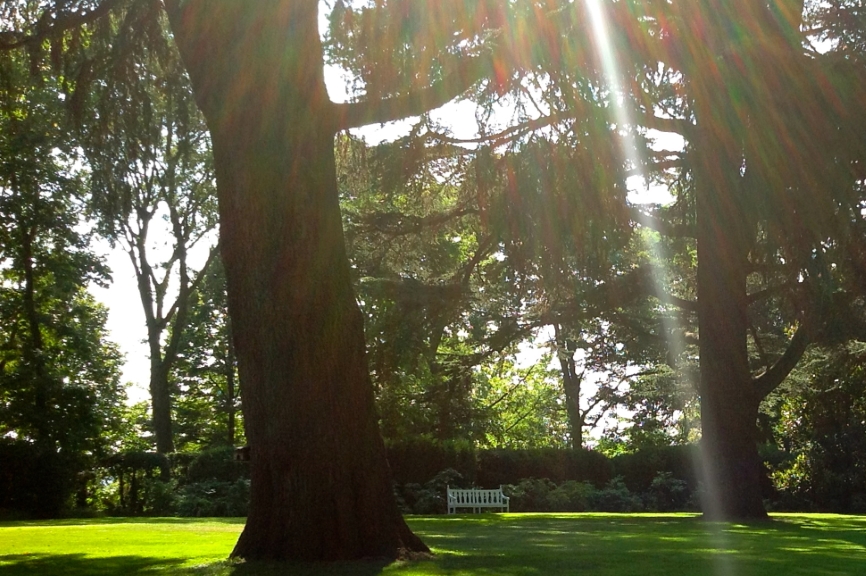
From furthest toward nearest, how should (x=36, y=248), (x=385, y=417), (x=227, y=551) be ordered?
1. (x=36, y=248)
2. (x=385, y=417)
3. (x=227, y=551)

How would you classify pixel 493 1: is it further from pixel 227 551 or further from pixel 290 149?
pixel 227 551

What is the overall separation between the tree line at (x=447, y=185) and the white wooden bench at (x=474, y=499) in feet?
8.61

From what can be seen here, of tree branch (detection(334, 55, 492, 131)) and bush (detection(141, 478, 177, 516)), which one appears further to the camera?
bush (detection(141, 478, 177, 516))

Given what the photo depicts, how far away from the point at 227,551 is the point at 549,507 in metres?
18.2

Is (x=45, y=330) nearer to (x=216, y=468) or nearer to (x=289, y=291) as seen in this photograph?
(x=216, y=468)

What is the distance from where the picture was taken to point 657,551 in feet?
31.1

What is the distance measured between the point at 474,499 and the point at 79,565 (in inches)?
672

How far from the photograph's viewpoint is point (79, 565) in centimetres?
861

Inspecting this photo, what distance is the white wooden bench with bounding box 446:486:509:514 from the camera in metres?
24.7

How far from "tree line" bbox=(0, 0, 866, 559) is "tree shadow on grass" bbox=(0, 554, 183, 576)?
36.1 inches

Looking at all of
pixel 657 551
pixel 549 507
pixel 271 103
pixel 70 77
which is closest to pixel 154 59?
pixel 70 77

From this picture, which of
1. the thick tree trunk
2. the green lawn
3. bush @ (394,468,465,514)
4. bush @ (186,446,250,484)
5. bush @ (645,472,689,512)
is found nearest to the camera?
the green lawn

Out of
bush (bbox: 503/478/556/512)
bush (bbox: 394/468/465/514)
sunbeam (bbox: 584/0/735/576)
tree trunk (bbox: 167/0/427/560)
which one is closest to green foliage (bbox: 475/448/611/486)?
bush (bbox: 503/478/556/512)

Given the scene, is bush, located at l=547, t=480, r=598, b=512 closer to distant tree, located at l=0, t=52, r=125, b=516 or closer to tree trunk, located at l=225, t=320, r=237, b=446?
distant tree, located at l=0, t=52, r=125, b=516
